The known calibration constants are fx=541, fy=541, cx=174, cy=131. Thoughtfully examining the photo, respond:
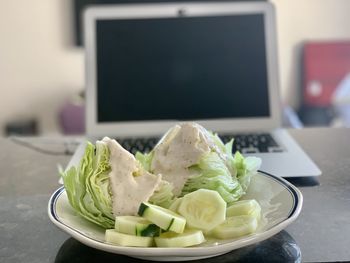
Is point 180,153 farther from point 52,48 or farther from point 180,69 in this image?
point 52,48

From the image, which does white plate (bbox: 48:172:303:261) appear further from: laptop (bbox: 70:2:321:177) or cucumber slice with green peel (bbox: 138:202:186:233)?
laptop (bbox: 70:2:321:177)

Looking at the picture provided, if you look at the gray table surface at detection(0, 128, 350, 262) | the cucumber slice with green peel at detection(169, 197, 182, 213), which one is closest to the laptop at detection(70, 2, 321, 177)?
the gray table surface at detection(0, 128, 350, 262)

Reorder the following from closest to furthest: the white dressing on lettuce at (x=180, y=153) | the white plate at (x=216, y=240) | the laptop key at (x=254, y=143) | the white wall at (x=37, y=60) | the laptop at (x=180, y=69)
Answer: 1. the white plate at (x=216, y=240)
2. the white dressing on lettuce at (x=180, y=153)
3. the laptop key at (x=254, y=143)
4. the laptop at (x=180, y=69)
5. the white wall at (x=37, y=60)

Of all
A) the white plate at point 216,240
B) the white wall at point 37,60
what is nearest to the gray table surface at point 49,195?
the white plate at point 216,240

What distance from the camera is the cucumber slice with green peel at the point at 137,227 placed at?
20.6 inches

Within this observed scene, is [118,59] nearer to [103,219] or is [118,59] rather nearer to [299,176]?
[299,176]

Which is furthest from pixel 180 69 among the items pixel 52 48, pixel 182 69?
pixel 52 48

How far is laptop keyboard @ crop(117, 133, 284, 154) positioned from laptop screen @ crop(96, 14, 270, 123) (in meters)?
0.09

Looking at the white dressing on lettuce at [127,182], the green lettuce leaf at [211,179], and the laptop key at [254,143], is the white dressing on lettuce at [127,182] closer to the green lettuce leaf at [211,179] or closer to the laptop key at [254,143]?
the green lettuce leaf at [211,179]

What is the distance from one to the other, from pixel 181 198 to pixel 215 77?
1.90 feet

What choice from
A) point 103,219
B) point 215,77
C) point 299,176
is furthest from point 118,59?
point 103,219

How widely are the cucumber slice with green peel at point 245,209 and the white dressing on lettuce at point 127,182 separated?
0.27ft

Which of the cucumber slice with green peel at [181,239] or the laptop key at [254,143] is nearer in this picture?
the cucumber slice with green peel at [181,239]

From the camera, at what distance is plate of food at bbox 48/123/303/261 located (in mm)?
519
